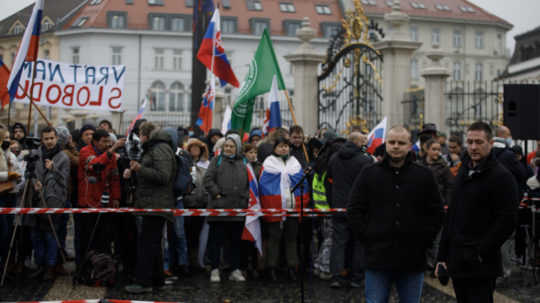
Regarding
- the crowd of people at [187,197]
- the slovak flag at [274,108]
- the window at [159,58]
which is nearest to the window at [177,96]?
the window at [159,58]

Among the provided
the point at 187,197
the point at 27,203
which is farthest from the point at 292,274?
the point at 27,203

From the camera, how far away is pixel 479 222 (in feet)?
15.6

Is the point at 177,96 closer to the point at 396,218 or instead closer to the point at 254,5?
the point at 254,5

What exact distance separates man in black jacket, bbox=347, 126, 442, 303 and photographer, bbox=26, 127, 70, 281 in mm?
4382

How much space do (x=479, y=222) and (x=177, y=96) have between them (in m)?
53.3

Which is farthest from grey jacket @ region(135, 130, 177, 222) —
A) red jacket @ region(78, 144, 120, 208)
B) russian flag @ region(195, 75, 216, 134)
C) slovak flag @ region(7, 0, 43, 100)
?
russian flag @ region(195, 75, 216, 134)

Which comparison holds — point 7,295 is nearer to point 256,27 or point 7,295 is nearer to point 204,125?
point 204,125

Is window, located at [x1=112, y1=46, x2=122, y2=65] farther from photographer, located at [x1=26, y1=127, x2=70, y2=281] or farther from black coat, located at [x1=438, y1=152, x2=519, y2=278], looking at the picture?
black coat, located at [x1=438, y1=152, x2=519, y2=278]

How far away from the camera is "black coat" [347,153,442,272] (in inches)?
194

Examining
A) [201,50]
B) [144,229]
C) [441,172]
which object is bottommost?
[144,229]

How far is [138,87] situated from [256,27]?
11.1 m

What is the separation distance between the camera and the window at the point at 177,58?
5688cm

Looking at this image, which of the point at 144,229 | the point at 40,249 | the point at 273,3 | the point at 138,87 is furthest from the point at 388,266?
the point at 273,3

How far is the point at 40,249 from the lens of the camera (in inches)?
331
